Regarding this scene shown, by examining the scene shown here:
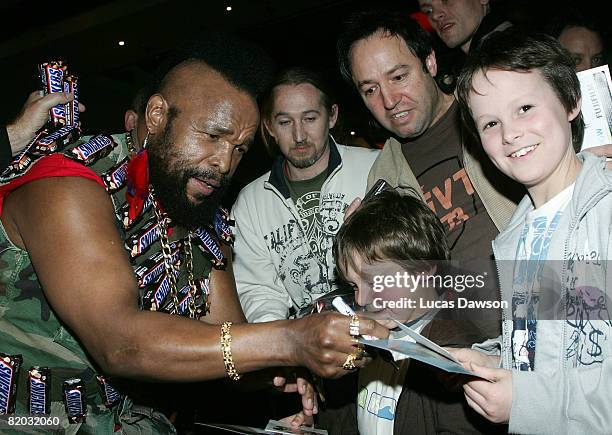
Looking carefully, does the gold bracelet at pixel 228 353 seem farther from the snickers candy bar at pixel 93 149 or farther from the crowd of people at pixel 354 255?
the snickers candy bar at pixel 93 149

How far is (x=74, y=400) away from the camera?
195 centimetres

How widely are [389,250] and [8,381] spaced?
4.37 feet

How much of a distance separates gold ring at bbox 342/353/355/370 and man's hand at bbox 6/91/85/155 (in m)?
1.43

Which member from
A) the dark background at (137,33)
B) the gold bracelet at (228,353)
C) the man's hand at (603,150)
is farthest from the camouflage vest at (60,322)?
the dark background at (137,33)

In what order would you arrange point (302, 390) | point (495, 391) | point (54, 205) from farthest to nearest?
point (302, 390), point (54, 205), point (495, 391)

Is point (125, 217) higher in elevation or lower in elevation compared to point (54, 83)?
lower

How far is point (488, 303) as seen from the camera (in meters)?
1.88

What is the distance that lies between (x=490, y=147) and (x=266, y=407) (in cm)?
202

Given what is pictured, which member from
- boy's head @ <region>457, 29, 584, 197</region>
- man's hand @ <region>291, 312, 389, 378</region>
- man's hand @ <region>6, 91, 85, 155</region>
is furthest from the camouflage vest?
boy's head @ <region>457, 29, 584, 197</region>

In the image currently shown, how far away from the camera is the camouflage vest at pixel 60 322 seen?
1.92 metres

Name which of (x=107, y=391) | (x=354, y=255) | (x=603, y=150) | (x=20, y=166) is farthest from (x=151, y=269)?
(x=603, y=150)

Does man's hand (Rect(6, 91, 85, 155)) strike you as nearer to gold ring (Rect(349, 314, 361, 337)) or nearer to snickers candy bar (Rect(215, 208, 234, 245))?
snickers candy bar (Rect(215, 208, 234, 245))

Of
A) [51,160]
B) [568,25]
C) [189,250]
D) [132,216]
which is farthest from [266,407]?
[568,25]

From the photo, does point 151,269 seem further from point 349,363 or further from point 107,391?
point 349,363
